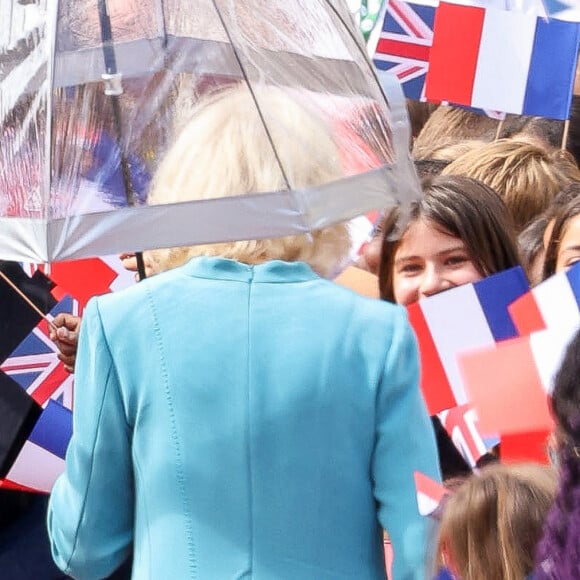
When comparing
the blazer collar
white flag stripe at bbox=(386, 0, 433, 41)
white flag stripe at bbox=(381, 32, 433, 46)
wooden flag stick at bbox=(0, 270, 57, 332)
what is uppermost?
the blazer collar

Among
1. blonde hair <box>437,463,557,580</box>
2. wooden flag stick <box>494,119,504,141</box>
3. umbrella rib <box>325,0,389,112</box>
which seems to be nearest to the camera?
blonde hair <box>437,463,557,580</box>

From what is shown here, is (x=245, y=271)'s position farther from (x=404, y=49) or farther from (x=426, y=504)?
(x=404, y=49)

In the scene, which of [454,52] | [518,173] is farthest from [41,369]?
[454,52]

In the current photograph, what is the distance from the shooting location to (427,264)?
10.1 ft

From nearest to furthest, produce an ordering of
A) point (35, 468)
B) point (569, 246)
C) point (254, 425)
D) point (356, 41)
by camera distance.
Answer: point (254, 425) → point (356, 41) → point (35, 468) → point (569, 246)

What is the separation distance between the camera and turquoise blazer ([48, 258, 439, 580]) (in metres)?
1.96

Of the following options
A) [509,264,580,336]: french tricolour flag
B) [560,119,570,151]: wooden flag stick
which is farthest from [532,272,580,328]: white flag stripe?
[560,119,570,151]: wooden flag stick

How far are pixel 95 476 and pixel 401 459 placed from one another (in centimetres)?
44

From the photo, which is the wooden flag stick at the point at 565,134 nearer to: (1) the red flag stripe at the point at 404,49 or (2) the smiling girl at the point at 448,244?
(1) the red flag stripe at the point at 404,49

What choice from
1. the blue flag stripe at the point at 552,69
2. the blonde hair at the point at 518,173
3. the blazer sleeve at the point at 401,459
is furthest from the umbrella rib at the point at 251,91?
the blue flag stripe at the point at 552,69

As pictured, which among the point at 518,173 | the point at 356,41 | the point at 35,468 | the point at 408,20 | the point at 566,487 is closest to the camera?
the point at 566,487

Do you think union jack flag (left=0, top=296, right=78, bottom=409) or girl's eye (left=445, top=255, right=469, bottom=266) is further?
girl's eye (left=445, top=255, right=469, bottom=266)

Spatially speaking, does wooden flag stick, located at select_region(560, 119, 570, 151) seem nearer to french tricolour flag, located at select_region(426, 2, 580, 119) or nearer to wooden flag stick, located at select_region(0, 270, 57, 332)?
french tricolour flag, located at select_region(426, 2, 580, 119)

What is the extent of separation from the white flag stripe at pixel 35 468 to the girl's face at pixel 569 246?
1.12 meters
